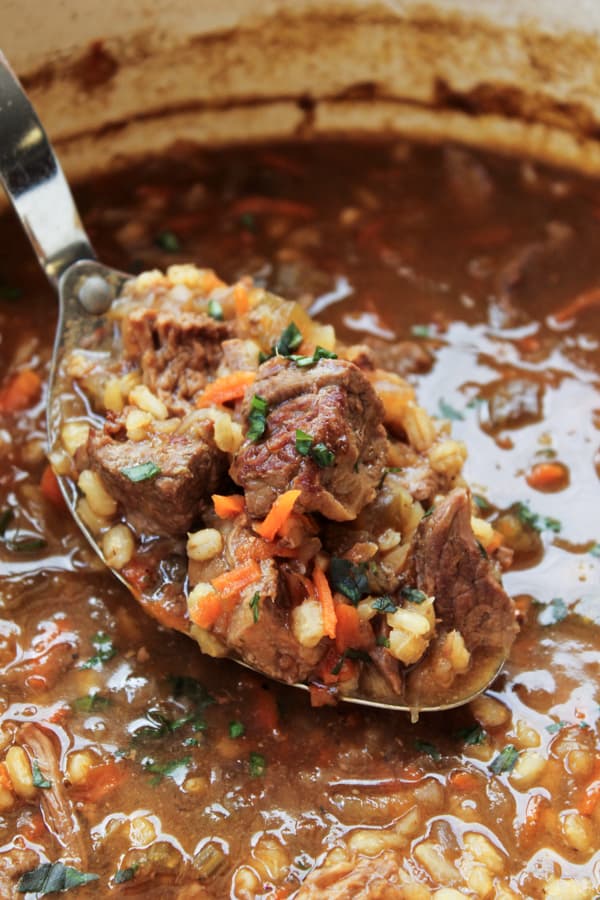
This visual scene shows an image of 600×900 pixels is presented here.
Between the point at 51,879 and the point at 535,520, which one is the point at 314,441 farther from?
the point at 51,879

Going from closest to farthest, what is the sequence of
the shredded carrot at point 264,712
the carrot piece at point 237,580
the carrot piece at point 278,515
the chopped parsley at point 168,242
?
the carrot piece at point 278,515, the carrot piece at point 237,580, the shredded carrot at point 264,712, the chopped parsley at point 168,242

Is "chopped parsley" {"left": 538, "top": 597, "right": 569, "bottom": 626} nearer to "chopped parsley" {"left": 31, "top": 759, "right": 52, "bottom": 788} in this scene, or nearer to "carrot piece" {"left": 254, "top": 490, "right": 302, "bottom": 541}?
"carrot piece" {"left": 254, "top": 490, "right": 302, "bottom": 541}


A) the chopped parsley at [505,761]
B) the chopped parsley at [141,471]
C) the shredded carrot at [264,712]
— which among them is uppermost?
the chopped parsley at [141,471]

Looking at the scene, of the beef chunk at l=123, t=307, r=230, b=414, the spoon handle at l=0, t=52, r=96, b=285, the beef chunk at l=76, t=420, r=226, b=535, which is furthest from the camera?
the spoon handle at l=0, t=52, r=96, b=285

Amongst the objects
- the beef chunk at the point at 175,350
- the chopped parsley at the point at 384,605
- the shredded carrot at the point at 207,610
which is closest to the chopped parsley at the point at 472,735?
the chopped parsley at the point at 384,605

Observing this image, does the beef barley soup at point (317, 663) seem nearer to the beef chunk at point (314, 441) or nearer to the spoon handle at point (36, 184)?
the beef chunk at point (314, 441)

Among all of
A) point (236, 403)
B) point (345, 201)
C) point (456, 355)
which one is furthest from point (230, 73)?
point (236, 403)

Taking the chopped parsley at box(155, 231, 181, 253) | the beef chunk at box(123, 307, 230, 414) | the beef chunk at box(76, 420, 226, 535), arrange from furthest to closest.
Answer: the chopped parsley at box(155, 231, 181, 253), the beef chunk at box(123, 307, 230, 414), the beef chunk at box(76, 420, 226, 535)

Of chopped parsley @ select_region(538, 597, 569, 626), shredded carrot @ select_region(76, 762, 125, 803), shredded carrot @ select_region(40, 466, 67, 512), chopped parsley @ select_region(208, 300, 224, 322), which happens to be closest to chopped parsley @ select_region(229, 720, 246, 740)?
shredded carrot @ select_region(76, 762, 125, 803)

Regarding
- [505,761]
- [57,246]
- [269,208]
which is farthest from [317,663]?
[269,208]
